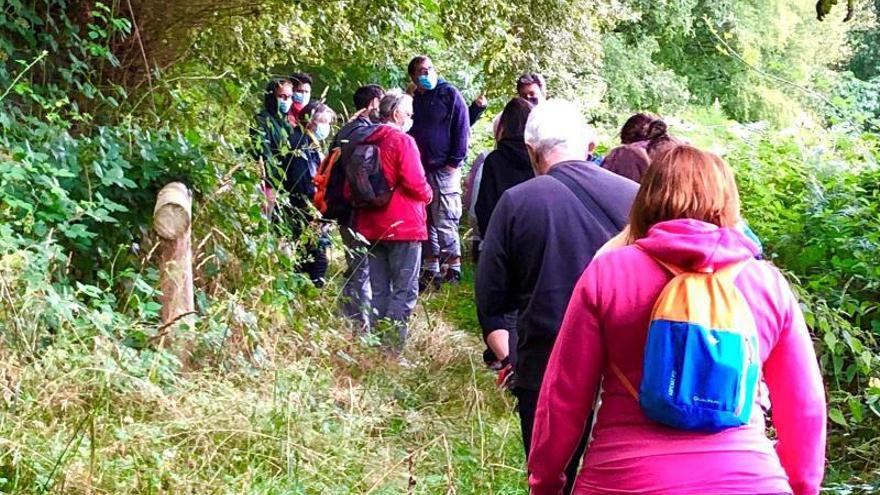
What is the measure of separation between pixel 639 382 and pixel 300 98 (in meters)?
7.91

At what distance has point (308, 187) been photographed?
9.78 metres

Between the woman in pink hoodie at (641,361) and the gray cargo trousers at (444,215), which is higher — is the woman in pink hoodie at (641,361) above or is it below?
above

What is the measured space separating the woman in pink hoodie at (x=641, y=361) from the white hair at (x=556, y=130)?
46.5 inches

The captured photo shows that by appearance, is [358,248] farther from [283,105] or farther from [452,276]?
[452,276]

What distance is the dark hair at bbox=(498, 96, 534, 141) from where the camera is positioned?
268 inches

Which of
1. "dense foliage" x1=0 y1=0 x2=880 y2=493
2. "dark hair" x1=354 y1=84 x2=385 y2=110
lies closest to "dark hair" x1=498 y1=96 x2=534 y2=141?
"dense foliage" x1=0 y1=0 x2=880 y2=493

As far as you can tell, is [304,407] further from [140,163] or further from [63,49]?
[63,49]

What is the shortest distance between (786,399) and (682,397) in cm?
35

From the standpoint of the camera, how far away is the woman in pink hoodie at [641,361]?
2.63 m

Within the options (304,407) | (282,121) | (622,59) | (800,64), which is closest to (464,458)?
(304,407)

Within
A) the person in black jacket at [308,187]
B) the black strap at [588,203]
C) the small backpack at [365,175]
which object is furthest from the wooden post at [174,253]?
the black strap at [588,203]

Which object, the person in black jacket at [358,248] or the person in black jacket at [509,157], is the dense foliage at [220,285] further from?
the person in black jacket at [509,157]

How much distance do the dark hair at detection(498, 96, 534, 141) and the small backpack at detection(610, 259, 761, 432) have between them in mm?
4233

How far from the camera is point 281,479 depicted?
15.3ft
